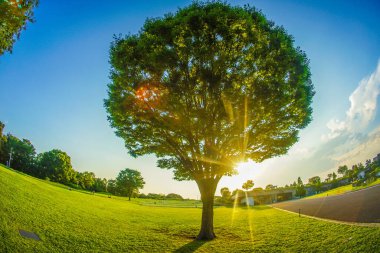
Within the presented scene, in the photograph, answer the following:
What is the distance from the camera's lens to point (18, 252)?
Answer: 9242 mm

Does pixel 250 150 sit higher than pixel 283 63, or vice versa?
pixel 283 63

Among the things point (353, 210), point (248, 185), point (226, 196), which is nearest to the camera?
point (353, 210)

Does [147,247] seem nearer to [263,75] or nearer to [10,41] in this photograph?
[263,75]

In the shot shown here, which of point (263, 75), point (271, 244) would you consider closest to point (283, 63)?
point (263, 75)

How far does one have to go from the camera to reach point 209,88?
1309cm

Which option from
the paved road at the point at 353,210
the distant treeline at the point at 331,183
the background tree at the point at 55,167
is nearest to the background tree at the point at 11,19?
the paved road at the point at 353,210

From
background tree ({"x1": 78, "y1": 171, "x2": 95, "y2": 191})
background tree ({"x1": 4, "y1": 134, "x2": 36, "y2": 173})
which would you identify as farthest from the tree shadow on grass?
background tree ({"x1": 78, "y1": 171, "x2": 95, "y2": 191})

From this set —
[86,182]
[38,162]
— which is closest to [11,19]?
[38,162]

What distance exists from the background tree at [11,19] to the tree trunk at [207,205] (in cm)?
1526

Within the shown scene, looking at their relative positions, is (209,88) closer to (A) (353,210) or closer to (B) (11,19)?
(B) (11,19)

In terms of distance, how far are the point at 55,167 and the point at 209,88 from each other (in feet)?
357

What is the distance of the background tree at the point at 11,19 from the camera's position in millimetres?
10109

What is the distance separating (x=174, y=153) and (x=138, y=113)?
472cm

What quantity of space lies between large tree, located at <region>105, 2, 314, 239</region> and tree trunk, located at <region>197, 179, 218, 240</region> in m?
0.08
